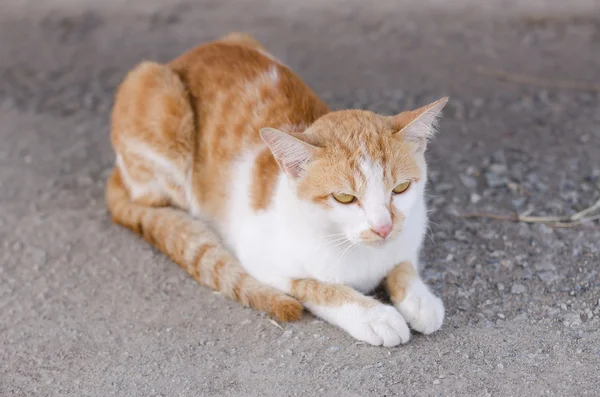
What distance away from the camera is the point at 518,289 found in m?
3.81

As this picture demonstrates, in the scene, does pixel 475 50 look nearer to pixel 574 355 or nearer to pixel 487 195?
pixel 487 195

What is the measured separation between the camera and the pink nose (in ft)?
10.1

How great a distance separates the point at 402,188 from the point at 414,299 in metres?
0.54

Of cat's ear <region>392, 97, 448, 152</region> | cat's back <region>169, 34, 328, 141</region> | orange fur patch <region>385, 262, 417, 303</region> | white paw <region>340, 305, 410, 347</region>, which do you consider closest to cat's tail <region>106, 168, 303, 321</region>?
white paw <region>340, 305, 410, 347</region>

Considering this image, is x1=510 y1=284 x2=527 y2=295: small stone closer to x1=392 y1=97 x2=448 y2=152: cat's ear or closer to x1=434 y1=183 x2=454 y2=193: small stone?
x1=392 y1=97 x2=448 y2=152: cat's ear

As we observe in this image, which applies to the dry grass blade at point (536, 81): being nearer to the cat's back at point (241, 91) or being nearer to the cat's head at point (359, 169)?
the cat's back at point (241, 91)

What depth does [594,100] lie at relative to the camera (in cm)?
588

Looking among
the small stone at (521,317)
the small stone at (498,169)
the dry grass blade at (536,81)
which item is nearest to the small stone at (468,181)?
the small stone at (498,169)

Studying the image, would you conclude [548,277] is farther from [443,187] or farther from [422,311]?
[443,187]

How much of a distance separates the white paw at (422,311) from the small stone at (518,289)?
1.68 ft

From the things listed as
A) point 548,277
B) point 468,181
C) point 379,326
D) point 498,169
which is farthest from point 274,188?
point 498,169

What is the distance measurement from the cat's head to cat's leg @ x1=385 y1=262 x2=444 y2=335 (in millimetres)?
429

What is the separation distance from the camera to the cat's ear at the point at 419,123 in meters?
3.23

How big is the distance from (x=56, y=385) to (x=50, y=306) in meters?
0.66
